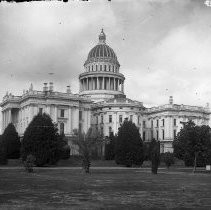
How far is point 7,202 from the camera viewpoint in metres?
17.9

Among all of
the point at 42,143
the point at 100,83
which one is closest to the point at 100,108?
the point at 100,83

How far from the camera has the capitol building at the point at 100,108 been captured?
104938 mm

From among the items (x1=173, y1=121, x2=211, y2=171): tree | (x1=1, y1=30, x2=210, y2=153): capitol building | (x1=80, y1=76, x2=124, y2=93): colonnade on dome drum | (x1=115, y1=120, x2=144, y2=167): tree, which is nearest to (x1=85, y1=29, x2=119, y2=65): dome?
(x1=1, y1=30, x2=210, y2=153): capitol building

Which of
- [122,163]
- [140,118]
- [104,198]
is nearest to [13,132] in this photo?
[122,163]

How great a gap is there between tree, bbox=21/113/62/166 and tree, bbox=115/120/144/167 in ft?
40.9

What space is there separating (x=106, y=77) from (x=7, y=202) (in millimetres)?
116004

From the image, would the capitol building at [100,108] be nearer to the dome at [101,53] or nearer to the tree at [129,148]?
the dome at [101,53]

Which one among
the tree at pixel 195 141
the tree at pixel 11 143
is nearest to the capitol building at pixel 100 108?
the tree at pixel 11 143

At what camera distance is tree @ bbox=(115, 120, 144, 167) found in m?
76.3

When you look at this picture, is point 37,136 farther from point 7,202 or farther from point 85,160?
point 7,202

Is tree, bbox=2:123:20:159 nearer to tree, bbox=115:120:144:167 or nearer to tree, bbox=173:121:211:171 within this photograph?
tree, bbox=115:120:144:167

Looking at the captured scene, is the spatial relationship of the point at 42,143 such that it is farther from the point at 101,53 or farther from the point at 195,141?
the point at 101,53

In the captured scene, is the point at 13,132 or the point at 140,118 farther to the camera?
the point at 140,118

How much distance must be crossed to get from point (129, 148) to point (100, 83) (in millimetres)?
59813
